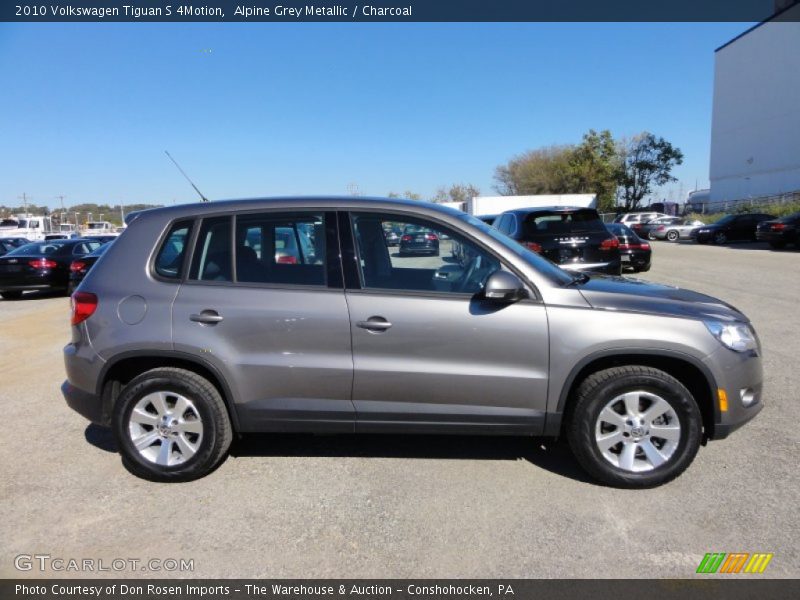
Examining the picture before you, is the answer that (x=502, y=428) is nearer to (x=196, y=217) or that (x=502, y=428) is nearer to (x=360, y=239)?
(x=360, y=239)

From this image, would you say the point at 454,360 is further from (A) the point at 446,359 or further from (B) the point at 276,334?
(B) the point at 276,334

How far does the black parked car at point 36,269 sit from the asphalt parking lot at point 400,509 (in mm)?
10515

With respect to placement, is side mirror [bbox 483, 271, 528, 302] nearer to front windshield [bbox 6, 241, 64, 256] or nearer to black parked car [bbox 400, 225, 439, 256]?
black parked car [bbox 400, 225, 439, 256]

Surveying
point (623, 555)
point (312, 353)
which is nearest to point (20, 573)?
point (312, 353)

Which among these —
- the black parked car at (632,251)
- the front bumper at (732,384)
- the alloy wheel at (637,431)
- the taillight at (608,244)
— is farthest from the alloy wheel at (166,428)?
the black parked car at (632,251)

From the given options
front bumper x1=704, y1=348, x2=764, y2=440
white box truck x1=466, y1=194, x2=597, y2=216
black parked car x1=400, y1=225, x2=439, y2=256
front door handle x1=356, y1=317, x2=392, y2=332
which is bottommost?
front bumper x1=704, y1=348, x2=764, y2=440

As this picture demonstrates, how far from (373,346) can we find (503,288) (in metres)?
0.85

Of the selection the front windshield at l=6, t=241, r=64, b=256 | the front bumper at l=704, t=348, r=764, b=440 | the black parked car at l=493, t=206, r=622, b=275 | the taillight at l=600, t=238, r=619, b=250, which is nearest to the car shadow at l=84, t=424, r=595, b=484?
the front bumper at l=704, t=348, r=764, b=440

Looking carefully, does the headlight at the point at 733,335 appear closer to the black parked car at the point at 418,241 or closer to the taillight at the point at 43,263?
the black parked car at the point at 418,241

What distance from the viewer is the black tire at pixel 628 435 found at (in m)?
3.27

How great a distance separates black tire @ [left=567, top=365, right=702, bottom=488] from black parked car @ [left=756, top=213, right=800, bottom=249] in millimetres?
23886

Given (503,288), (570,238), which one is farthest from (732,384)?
(570,238)

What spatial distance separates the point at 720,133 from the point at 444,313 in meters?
65.3

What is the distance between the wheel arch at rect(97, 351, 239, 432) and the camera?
346 cm
